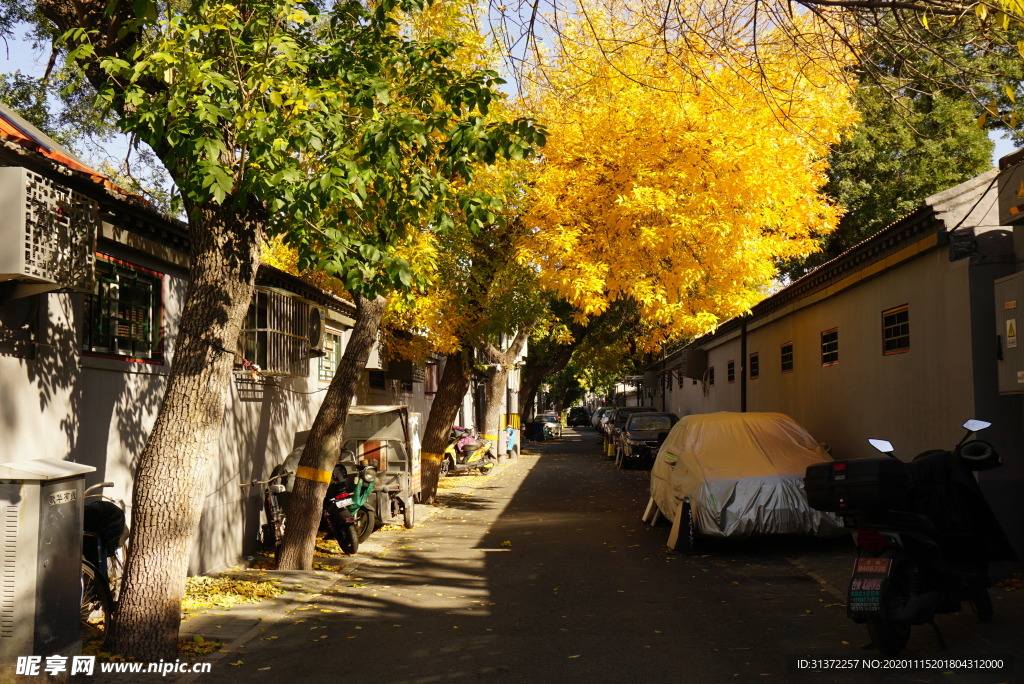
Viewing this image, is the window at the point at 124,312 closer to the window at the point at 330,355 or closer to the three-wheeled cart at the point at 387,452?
the three-wheeled cart at the point at 387,452

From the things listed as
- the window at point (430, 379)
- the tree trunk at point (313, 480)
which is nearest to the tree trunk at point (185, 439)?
the tree trunk at point (313, 480)

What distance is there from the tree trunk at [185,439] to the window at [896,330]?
844 cm

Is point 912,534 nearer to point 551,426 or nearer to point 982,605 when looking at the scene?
point 982,605

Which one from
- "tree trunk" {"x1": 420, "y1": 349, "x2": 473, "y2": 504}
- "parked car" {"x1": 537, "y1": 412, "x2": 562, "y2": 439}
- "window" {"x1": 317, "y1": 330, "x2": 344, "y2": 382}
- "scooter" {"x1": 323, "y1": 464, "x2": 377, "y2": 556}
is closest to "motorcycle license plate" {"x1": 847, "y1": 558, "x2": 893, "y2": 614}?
"scooter" {"x1": 323, "y1": 464, "x2": 377, "y2": 556}

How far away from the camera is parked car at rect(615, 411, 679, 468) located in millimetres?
27500

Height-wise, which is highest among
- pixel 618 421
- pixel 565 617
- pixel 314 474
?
pixel 618 421

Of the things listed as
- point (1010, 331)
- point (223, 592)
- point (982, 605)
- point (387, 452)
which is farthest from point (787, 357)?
point (223, 592)

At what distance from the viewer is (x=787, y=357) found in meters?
18.7

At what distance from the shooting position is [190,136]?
7.05 m

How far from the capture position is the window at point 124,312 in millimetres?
8531

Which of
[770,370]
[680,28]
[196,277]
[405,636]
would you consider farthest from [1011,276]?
[770,370]

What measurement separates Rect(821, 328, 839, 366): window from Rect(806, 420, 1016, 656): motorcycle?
7822mm

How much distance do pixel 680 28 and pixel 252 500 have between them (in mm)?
8566

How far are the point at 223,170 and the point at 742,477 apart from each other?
7967 millimetres
